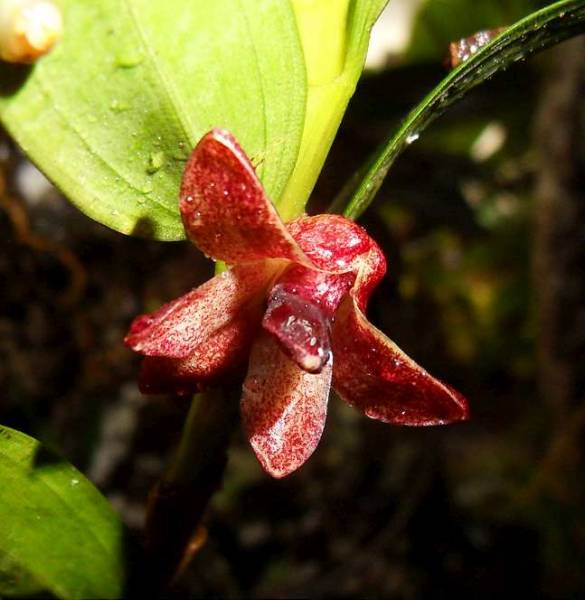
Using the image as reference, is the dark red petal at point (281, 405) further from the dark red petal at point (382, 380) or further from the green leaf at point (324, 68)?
the green leaf at point (324, 68)

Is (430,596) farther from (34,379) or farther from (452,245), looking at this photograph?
(452,245)

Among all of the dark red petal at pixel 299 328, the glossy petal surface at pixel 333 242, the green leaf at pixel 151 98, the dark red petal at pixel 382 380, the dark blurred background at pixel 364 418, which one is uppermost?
the green leaf at pixel 151 98

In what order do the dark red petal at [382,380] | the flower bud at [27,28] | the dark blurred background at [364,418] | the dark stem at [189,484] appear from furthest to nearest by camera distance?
the dark blurred background at [364,418] → the dark stem at [189,484] → the dark red petal at [382,380] → the flower bud at [27,28]

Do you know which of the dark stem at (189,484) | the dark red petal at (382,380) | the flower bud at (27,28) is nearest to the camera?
A: the flower bud at (27,28)

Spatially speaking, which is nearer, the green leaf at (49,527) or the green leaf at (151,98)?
the green leaf at (151,98)

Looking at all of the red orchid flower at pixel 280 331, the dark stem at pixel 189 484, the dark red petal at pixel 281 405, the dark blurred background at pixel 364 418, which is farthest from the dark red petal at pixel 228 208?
the dark blurred background at pixel 364 418

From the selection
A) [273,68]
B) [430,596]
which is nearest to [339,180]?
[430,596]

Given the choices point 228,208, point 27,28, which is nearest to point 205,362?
point 228,208

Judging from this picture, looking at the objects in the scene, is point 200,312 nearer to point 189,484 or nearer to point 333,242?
point 333,242
